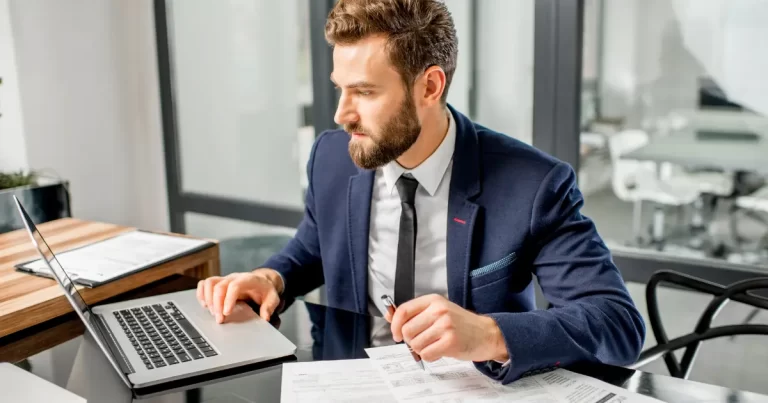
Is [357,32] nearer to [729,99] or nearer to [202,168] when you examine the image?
[729,99]

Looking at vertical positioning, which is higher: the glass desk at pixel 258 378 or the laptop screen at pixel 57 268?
the laptop screen at pixel 57 268

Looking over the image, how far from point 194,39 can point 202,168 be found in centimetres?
63

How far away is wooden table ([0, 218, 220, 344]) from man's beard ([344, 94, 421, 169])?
0.56 metres

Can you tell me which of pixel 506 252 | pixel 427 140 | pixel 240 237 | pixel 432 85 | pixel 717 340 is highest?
pixel 432 85

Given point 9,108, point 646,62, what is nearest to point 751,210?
point 646,62

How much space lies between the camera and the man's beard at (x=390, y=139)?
4.14 ft

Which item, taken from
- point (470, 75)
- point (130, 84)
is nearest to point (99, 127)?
point (130, 84)

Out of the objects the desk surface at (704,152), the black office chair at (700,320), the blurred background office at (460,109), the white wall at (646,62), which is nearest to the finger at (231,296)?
the black office chair at (700,320)

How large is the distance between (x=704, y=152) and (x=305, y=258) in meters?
1.59

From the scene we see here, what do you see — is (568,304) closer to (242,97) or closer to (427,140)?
(427,140)

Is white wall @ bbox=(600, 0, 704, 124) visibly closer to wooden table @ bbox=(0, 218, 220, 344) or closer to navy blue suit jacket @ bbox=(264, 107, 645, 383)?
navy blue suit jacket @ bbox=(264, 107, 645, 383)

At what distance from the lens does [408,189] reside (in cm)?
135

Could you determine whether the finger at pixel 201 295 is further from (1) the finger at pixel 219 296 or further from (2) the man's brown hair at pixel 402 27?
(2) the man's brown hair at pixel 402 27

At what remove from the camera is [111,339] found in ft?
3.55
